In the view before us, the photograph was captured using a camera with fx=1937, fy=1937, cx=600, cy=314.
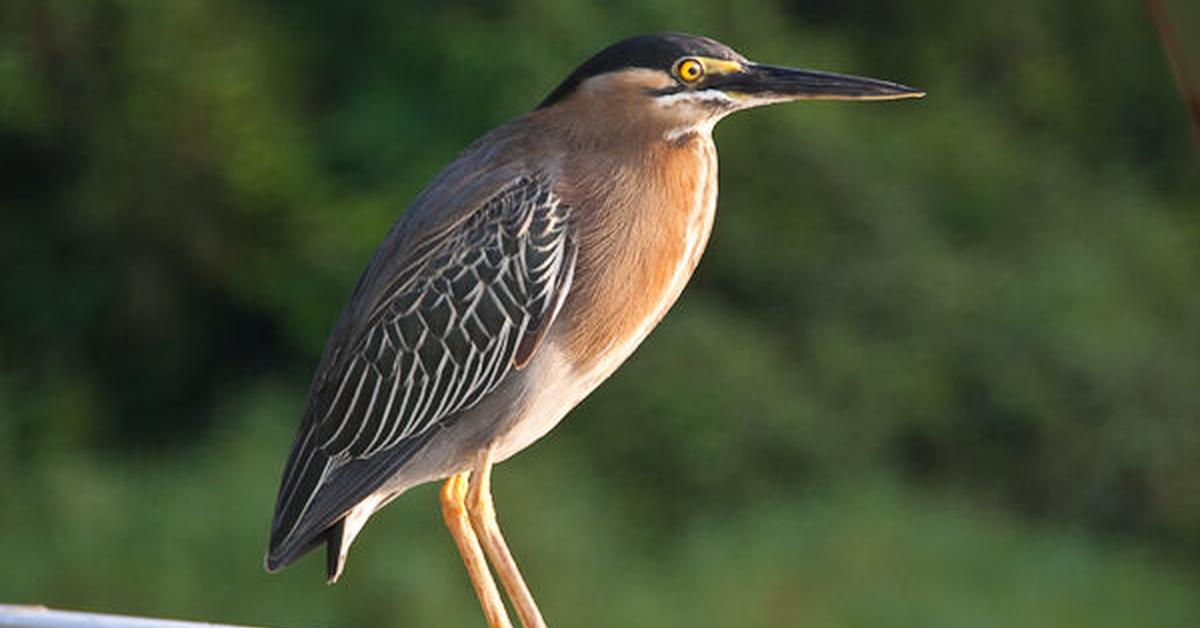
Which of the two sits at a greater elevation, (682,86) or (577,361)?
(682,86)

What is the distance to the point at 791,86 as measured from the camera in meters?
1.90

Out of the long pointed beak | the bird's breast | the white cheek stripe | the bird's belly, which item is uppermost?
the white cheek stripe

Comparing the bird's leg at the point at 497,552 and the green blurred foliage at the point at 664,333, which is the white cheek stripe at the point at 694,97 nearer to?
the bird's leg at the point at 497,552

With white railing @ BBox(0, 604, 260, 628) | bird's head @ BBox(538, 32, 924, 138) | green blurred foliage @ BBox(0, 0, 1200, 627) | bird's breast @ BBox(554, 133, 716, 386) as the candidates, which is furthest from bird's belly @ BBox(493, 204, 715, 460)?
green blurred foliage @ BBox(0, 0, 1200, 627)

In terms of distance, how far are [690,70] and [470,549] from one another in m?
0.61

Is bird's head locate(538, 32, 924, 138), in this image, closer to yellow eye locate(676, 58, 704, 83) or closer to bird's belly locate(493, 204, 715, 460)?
yellow eye locate(676, 58, 704, 83)

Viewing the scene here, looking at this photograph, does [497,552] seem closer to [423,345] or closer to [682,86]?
[423,345]

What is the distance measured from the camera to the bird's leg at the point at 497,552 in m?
2.12

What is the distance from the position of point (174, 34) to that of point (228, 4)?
0.33 meters

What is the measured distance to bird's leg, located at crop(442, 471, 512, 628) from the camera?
2.14 m

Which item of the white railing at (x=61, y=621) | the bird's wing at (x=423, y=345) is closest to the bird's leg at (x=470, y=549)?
the bird's wing at (x=423, y=345)

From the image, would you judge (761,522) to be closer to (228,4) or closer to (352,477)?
(228,4)

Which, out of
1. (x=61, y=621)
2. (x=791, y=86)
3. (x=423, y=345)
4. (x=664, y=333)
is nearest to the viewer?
(x=61, y=621)

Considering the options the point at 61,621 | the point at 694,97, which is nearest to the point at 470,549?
the point at 694,97
